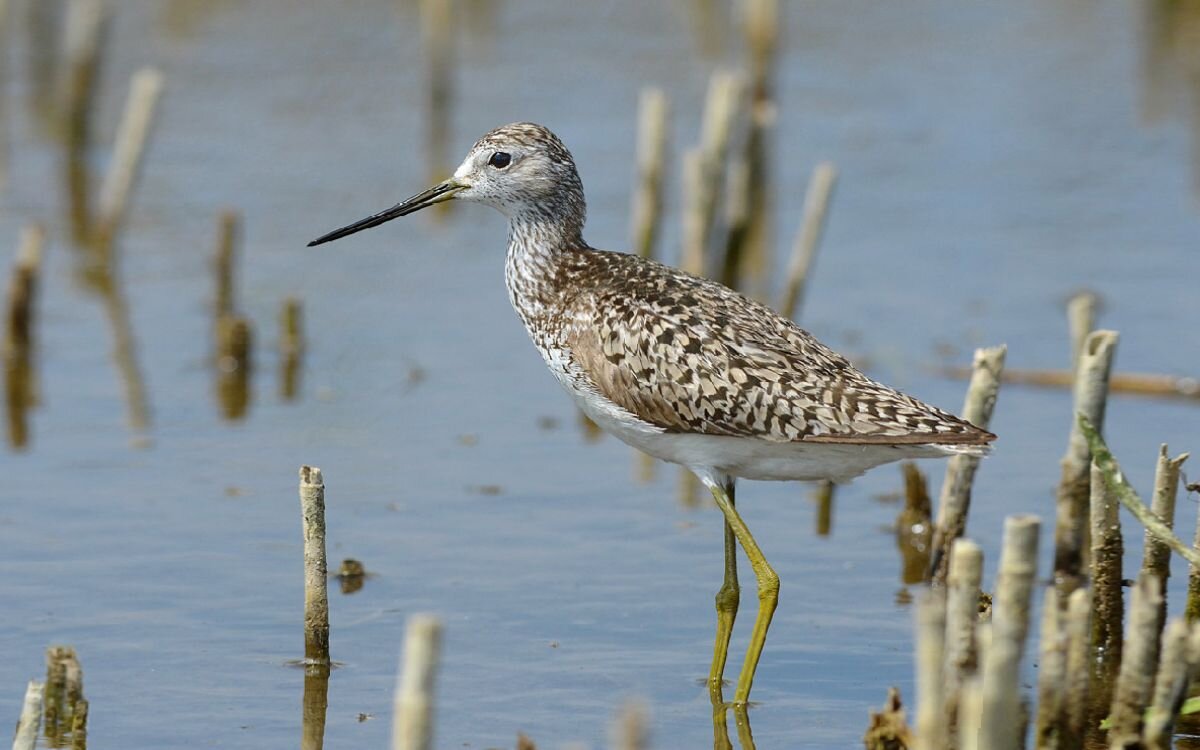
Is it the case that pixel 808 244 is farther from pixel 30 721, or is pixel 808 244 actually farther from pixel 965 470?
pixel 30 721

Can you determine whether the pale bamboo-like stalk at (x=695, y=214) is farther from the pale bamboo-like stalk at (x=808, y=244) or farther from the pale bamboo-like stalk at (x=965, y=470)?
the pale bamboo-like stalk at (x=965, y=470)

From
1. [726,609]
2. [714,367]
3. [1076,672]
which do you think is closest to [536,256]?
[714,367]

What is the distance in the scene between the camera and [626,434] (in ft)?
25.8

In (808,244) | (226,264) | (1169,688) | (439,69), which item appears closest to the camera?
(1169,688)

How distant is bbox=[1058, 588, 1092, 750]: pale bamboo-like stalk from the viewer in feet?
19.4

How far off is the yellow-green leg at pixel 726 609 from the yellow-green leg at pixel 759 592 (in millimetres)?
78

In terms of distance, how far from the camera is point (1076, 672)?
19.9ft

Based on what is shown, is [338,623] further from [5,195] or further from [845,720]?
[5,195]

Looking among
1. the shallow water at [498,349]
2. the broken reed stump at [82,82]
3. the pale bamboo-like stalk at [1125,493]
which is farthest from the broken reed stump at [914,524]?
the broken reed stump at [82,82]

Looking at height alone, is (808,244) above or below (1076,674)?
above

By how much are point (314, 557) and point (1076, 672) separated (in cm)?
275

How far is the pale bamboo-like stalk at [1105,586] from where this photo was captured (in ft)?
24.9

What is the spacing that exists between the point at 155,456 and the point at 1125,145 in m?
9.05

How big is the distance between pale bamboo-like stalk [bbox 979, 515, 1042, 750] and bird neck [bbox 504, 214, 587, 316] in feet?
9.73
